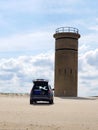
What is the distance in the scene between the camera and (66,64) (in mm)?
55188

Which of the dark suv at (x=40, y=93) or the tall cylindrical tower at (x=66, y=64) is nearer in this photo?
the dark suv at (x=40, y=93)

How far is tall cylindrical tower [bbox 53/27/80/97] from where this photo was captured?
2169 inches

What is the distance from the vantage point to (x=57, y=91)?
5562 centimetres

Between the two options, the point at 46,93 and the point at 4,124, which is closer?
the point at 4,124

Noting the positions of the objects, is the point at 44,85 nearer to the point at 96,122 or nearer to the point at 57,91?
the point at 96,122

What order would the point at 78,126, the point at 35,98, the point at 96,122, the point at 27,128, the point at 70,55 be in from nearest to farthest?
the point at 27,128 < the point at 78,126 < the point at 96,122 < the point at 35,98 < the point at 70,55

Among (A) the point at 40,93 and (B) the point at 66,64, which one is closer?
(A) the point at 40,93

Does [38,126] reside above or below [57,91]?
below

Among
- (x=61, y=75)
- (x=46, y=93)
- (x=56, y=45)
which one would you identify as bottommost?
(x=46, y=93)

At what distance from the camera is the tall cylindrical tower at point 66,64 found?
5509cm

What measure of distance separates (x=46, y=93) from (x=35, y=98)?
866 millimetres

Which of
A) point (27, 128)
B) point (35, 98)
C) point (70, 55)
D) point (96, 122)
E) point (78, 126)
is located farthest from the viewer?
point (70, 55)

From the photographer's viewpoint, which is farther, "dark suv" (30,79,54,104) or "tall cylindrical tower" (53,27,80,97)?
"tall cylindrical tower" (53,27,80,97)

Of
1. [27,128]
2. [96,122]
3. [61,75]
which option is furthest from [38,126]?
[61,75]
